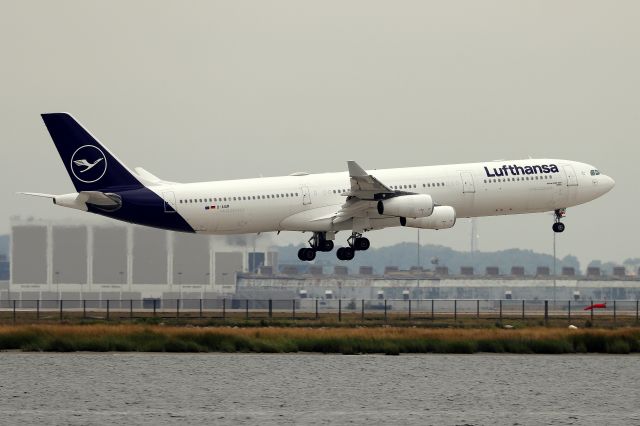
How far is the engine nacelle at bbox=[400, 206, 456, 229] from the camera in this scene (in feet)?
291

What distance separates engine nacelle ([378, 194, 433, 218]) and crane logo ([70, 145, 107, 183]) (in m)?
16.5

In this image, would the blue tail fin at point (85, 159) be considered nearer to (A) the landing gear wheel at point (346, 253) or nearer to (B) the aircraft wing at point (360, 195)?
(B) the aircraft wing at point (360, 195)

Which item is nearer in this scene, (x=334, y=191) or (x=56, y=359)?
(x=56, y=359)

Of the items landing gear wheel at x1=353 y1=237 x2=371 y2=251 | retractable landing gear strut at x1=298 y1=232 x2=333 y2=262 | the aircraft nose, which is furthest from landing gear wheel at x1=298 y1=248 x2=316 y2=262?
the aircraft nose

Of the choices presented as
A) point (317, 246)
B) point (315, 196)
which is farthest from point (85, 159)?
point (317, 246)

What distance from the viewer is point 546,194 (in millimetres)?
92125

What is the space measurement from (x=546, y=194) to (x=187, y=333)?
3099 centimetres

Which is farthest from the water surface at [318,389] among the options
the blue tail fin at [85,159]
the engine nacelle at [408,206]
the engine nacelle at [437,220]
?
the blue tail fin at [85,159]

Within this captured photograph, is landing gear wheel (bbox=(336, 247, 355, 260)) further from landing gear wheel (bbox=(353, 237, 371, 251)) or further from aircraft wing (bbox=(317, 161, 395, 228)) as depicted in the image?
aircraft wing (bbox=(317, 161, 395, 228))

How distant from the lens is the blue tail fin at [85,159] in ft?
288

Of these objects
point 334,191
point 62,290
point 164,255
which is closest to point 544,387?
point 334,191

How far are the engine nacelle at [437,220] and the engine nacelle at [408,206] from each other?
1.80ft

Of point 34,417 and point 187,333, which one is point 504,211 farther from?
point 34,417

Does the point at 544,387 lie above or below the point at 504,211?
below
